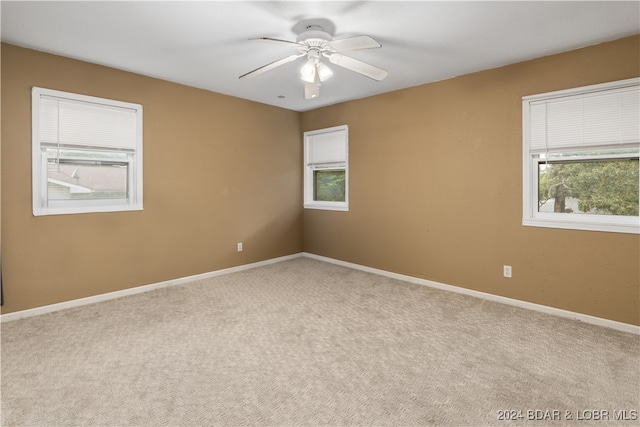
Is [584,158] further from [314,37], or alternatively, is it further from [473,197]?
[314,37]

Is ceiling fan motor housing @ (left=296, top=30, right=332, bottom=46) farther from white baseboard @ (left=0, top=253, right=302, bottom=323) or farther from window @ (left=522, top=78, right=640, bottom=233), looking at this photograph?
white baseboard @ (left=0, top=253, right=302, bottom=323)

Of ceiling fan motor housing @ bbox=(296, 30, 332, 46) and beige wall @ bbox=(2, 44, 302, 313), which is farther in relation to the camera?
beige wall @ bbox=(2, 44, 302, 313)

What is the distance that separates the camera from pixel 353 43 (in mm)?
2373

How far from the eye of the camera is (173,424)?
173 centimetres

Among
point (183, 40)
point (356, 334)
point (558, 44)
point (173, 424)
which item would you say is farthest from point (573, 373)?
point (183, 40)

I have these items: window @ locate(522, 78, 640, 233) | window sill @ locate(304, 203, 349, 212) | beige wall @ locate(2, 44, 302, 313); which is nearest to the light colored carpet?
beige wall @ locate(2, 44, 302, 313)

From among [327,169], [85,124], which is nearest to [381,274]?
[327,169]

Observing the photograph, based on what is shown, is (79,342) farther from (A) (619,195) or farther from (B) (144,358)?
(A) (619,195)

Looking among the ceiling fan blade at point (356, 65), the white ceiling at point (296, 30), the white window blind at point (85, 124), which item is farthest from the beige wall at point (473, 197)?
the white window blind at point (85, 124)

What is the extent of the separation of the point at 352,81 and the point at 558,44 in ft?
6.47

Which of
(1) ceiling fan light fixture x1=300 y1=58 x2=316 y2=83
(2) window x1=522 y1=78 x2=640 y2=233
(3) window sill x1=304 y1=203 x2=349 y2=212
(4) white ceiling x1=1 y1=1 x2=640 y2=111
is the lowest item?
(3) window sill x1=304 y1=203 x2=349 y2=212

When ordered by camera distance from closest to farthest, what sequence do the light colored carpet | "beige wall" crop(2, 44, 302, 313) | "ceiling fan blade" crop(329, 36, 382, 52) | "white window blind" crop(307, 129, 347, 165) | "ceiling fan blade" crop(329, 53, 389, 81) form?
the light colored carpet → "ceiling fan blade" crop(329, 36, 382, 52) → "ceiling fan blade" crop(329, 53, 389, 81) → "beige wall" crop(2, 44, 302, 313) → "white window blind" crop(307, 129, 347, 165)

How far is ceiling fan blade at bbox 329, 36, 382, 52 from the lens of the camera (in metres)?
2.30

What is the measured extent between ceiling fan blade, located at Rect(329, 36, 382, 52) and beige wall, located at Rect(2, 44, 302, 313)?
247cm
